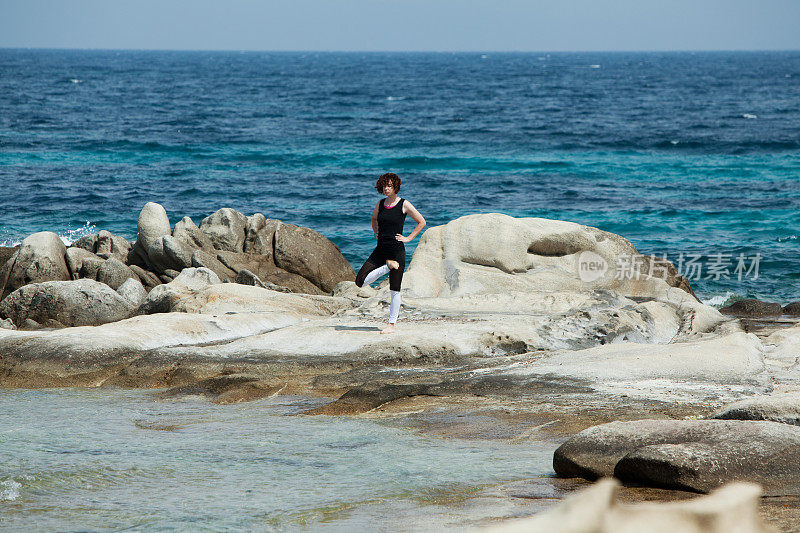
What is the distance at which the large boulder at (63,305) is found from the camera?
12758 millimetres

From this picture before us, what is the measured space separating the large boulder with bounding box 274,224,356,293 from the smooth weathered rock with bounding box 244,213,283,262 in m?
0.18

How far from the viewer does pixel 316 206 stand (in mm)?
26375

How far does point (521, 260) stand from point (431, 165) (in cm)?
2165

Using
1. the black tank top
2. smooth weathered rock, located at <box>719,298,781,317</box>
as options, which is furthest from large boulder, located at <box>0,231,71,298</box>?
smooth weathered rock, located at <box>719,298,781,317</box>

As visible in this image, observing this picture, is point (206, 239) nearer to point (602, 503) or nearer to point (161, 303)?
point (161, 303)

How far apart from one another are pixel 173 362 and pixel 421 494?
4932mm

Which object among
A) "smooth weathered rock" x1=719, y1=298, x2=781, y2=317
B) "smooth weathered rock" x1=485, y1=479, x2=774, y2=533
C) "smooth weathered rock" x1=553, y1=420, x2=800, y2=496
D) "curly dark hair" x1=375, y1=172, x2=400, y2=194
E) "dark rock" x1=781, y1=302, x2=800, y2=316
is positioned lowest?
"smooth weathered rock" x1=719, y1=298, x2=781, y2=317

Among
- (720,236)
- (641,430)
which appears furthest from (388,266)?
(720,236)

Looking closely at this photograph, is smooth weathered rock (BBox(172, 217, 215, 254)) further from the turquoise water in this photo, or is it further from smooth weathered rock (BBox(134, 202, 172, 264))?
the turquoise water

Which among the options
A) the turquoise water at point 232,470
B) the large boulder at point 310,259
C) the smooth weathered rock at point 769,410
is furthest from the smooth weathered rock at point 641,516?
the large boulder at point 310,259

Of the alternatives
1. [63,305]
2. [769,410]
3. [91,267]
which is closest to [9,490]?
[769,410]

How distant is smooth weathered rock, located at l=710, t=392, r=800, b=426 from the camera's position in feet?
21.1

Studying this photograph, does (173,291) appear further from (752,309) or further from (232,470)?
(752,309)

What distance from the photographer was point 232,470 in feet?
20.4
